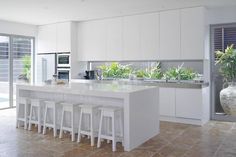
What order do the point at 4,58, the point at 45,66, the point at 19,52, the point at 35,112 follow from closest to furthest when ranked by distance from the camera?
the point at 35,112 < the point at 4,58 < the point at 19,52 < the point at 45,66

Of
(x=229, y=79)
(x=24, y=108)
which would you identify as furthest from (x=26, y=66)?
(x=229, y=79)

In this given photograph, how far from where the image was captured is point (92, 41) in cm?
764

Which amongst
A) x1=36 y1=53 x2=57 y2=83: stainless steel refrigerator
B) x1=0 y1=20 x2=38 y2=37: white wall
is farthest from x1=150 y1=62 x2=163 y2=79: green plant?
x1=0 y1=20 x2=38 y2=37: white wall

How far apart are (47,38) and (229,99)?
18.9 feet

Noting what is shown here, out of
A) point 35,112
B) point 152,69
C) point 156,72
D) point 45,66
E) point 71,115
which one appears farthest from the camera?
point 45,66

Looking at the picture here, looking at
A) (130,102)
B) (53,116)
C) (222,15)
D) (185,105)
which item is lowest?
(53,116)

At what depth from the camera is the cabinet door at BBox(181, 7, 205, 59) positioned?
19.1ft

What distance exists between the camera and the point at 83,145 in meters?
4.38

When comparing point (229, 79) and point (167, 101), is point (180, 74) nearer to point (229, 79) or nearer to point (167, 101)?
point (167, 101)

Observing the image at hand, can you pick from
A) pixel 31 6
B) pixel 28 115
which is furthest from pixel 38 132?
pixel 31 6

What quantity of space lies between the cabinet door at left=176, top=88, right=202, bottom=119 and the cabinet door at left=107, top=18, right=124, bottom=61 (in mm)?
2031

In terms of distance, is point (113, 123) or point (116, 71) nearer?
point (113, 123)

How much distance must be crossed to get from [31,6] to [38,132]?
2819mm

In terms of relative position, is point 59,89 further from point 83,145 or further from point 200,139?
point 200,139
